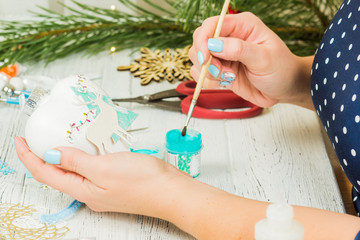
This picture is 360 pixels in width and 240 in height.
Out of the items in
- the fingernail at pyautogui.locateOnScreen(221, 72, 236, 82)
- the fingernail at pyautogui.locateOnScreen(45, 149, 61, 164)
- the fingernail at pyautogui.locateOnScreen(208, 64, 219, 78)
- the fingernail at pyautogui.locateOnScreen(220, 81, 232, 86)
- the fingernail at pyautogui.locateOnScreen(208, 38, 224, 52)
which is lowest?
the fingernail at pyautogui.locateOnScreen(45, 149, 61, 164)

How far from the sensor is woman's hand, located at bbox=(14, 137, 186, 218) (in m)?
0.62

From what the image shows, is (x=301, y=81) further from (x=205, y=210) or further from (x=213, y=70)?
(x=205, y=210)

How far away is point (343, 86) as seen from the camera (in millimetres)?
653

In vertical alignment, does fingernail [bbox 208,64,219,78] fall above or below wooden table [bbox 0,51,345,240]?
above

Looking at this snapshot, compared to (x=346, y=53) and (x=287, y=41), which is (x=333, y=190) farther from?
(x=287, y=41)

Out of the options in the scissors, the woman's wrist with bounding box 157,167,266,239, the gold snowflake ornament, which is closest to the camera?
the woman's wrist with bounding box 157,167,266,239

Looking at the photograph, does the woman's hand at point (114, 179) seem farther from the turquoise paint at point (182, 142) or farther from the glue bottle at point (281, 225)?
the glue bottle at point (281, 225)

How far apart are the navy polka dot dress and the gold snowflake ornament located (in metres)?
0.41

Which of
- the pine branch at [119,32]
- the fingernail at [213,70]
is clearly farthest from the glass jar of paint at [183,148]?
the pine branch at [119,32]

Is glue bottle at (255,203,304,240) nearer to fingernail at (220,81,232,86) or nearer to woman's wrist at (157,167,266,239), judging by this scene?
woman's wrist at (157,167,266,239)

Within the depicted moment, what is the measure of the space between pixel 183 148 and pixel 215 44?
16cm

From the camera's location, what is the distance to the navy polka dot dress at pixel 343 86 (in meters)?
0.62

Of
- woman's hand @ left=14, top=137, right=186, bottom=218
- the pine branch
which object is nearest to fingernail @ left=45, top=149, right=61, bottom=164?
woman's hand @ left=14, top=137, right=186, bottom=218

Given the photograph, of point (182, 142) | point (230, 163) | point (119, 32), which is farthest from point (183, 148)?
point (119, 32)
